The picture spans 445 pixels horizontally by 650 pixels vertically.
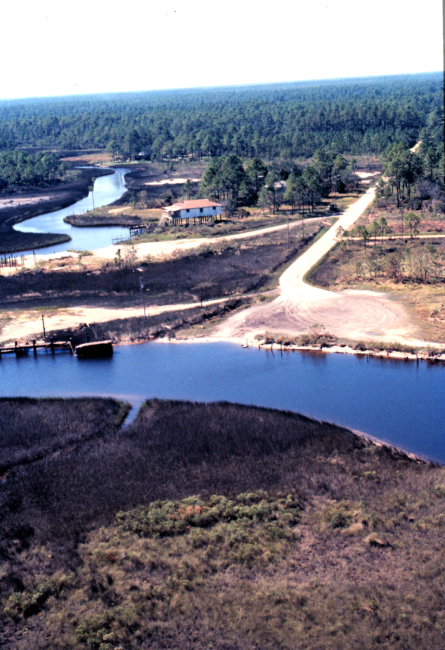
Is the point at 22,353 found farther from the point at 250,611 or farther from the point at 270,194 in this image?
the point at 270,194

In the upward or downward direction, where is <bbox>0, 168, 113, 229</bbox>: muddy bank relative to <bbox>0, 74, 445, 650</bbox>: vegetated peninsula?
upward

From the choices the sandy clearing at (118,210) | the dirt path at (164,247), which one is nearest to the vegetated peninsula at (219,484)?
the dirt path at (164,247)

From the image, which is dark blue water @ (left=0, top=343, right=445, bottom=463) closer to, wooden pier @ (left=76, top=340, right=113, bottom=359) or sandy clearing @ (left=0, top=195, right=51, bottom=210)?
wooden pier @ (left=76, top=340, right=113, bottom=359)

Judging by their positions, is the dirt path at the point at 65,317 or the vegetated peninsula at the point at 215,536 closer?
the vegetated peninsula at the point at 215,536

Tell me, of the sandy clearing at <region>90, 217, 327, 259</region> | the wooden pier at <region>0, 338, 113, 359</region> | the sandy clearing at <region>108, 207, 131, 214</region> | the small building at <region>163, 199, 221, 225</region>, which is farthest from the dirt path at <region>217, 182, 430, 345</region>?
the sandy clearing at <region>108, 207, 131, 214</region>

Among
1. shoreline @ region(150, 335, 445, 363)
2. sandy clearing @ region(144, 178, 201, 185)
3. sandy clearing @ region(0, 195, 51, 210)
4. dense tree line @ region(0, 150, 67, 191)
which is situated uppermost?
dense tree line @ region(0, 150, 67, 191)

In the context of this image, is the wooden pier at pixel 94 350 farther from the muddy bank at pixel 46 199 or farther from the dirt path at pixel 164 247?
the muddy bank at pixel 46 199

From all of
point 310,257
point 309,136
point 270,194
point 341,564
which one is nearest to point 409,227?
point 310,257
